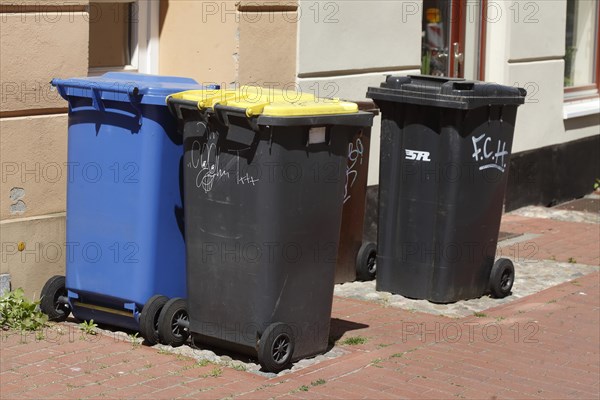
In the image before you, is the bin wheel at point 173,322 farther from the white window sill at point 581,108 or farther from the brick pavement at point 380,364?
the white window sill at point 581,108

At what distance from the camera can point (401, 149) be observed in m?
7.80

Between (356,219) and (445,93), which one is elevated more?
(445,93)

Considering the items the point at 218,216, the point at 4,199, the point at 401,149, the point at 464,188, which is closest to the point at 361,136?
the point at 401,149

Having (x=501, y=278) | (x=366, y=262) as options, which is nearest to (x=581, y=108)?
(x=501, y=278)

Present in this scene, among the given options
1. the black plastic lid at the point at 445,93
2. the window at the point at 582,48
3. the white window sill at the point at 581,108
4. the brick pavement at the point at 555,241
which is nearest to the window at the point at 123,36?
the black plastic lid at the point at 445,93

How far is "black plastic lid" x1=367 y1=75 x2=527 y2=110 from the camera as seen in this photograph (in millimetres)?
7406

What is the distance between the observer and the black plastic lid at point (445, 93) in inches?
292

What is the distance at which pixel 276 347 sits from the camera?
6215 mm

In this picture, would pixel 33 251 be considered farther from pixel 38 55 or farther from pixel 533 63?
pixel 533 63

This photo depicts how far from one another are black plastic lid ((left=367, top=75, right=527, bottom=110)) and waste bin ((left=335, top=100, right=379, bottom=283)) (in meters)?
0.33

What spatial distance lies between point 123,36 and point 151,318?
266cm

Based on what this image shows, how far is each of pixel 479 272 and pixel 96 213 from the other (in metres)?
2.79

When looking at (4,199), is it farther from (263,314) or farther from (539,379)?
(539,379)

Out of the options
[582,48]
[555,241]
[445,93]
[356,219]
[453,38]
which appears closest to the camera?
[445,93]
